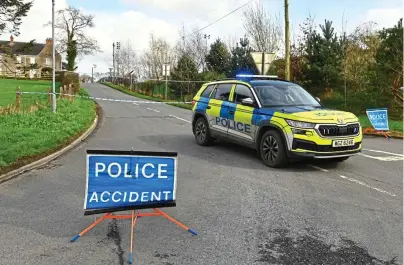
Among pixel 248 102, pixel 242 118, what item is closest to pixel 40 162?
pixel 242 118

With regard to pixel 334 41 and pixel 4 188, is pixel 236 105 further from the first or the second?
pixel 334 41

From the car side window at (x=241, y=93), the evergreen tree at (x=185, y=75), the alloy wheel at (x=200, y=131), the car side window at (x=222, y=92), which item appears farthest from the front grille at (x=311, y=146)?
the evergreen tree at (x=185, y=75)

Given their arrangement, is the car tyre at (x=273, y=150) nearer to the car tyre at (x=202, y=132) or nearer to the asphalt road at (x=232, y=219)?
the asphalt road at (x=232, y=219)

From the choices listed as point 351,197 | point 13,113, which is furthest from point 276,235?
point 13,113

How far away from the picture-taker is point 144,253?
13.5ft

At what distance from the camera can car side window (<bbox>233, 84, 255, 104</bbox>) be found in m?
9.02

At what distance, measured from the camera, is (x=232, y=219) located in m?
5.14

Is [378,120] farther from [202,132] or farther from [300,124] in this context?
[300,124]

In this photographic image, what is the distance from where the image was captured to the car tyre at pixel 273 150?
7.82m

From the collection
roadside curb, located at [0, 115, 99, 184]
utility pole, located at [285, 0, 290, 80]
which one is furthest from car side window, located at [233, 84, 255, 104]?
utility pole, located at [285, 0, 290, 80]

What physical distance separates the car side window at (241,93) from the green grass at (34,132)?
4.63m

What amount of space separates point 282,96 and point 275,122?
117 cm

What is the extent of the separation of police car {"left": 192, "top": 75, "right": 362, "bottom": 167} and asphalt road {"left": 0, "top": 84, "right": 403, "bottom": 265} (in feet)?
1.58

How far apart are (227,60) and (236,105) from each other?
2806cm
